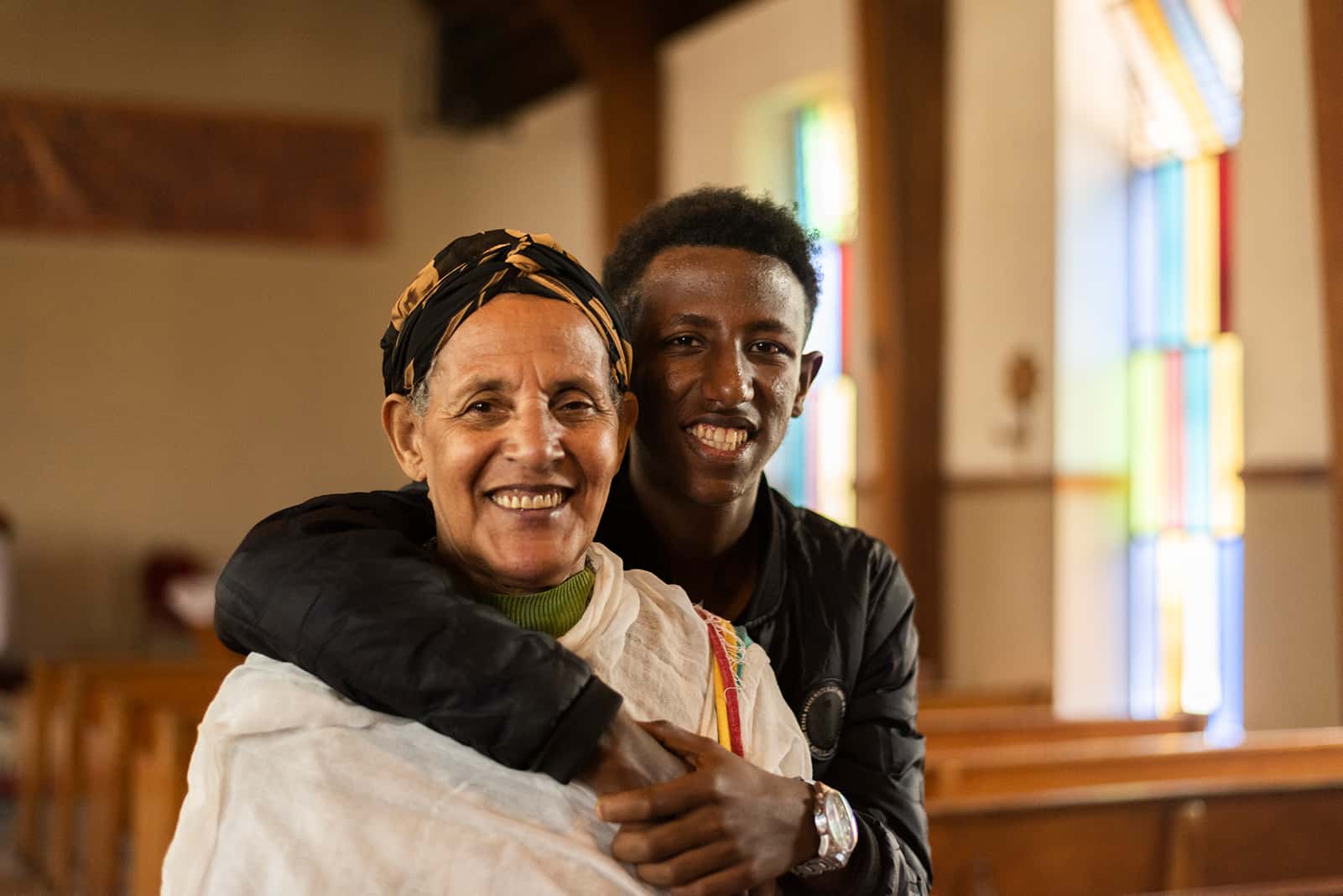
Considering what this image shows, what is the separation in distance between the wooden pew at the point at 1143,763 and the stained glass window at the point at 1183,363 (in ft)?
8.65

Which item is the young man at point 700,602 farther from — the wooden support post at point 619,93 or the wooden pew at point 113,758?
the wooden support post at point 619,93

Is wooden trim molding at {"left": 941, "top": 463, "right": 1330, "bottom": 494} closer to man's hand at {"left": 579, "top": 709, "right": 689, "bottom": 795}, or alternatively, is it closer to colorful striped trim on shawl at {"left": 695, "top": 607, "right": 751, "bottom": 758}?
colorful striped trim on shawl at {"left": 695, "top": 607, "right": 751, "bottom": 758}

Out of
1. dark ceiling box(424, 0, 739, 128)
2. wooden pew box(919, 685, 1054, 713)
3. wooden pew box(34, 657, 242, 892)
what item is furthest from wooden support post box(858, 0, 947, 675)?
dark ceiling box(424, 0, 739, 128)

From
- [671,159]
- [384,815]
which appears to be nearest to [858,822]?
[384,815]

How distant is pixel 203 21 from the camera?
11.3m

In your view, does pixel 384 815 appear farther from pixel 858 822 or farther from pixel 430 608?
pixel 858 822

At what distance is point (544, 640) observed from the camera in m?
1.30

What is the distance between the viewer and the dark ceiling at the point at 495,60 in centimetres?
1129

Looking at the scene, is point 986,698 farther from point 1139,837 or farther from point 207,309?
point 207,309

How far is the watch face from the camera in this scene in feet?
4.66

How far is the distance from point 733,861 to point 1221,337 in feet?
20.2

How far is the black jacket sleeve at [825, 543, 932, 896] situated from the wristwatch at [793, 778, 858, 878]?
5cm

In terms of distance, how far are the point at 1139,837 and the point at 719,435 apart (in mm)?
2208

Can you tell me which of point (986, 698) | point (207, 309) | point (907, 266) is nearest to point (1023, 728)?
point (986, 698)
